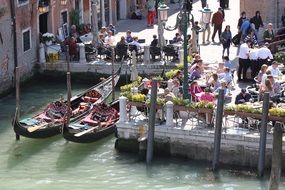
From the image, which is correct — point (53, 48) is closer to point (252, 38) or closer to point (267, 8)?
point (252, 38)

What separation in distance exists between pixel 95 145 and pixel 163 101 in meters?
2.11

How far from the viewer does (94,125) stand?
17.5 metres

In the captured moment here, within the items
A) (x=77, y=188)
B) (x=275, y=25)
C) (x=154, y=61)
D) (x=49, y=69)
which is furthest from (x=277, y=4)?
(x=77, y=188)

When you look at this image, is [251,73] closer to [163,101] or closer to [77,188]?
[163,101]

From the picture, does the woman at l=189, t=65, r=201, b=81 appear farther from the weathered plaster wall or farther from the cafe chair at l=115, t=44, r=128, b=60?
the weathered plaster wall

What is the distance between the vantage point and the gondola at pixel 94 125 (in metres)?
16.8

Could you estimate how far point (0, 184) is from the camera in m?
15.3

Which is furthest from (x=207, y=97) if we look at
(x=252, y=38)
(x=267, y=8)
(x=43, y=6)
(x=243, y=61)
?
(x=43, y=6)

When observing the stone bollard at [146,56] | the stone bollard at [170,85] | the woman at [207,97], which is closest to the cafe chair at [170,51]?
the stone bollard at [146,56]

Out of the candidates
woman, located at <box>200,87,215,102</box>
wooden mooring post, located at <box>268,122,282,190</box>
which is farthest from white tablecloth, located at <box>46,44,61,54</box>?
wooden mooring post, located at <box>268,122,282,190</box>

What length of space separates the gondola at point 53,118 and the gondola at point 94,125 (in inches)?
15.3

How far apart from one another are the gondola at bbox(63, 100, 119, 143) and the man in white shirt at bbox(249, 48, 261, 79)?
10.6 ft

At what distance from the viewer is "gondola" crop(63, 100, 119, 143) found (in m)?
16.8

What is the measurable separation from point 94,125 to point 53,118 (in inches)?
42.5
